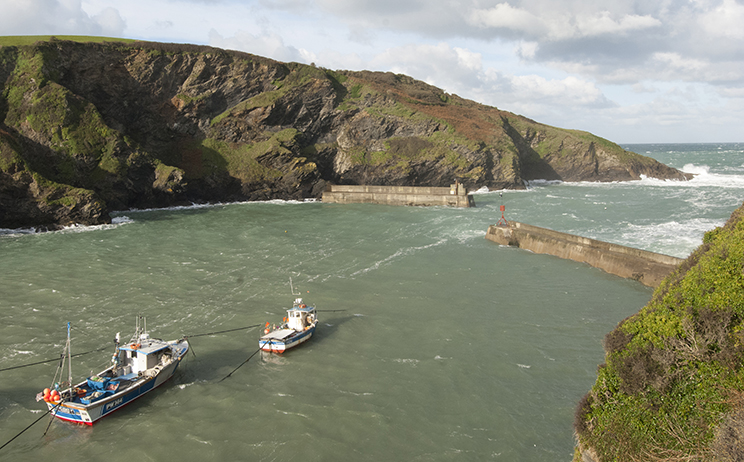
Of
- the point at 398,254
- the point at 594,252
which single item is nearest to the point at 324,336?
the point at 398,254

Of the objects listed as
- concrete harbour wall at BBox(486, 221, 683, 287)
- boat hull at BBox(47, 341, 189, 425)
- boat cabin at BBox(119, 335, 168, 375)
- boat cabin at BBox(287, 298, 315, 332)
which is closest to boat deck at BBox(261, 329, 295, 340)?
boat cabin at BBox(287, 298, 315, 332)

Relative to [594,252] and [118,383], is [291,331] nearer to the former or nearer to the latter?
[118,383]

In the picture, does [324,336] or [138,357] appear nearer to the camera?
[138,357]

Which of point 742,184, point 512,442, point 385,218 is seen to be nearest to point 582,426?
point 512,442

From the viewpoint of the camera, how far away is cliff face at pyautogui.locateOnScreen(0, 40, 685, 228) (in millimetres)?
56250

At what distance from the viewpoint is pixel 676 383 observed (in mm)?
11492

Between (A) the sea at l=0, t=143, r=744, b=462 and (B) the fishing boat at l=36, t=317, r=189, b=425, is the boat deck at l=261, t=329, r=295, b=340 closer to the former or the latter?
(A) the sea at l=0, t=143, r=744, b=462

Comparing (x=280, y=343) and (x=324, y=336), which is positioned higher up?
(x=280, y=343)

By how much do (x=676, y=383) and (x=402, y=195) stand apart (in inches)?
2358

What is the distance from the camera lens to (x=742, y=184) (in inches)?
3324

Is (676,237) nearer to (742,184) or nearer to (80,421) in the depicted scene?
(80,421)

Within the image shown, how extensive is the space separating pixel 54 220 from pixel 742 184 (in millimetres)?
110636

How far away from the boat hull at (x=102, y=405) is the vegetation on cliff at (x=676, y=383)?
15317mm

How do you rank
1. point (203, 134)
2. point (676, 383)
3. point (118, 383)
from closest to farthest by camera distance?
point (676, 383) → point (118, 383) → point (203, 134)
